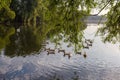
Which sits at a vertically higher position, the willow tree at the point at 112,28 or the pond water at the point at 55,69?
the willow tree at the point at 112,28

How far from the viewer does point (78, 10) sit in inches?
212

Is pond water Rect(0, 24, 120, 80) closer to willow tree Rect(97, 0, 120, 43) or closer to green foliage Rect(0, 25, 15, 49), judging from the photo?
green foliage Rect(0, 25, 15, 49)

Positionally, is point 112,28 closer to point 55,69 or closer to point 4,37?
point 55,69

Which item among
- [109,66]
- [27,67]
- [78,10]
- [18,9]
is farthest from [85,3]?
[18,9]

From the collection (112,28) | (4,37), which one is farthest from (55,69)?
(4,37)

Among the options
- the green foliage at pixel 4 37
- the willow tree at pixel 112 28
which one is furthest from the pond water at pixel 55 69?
the willow tree at pixel 112 28

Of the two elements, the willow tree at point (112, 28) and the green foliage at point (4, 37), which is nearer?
the willow tree at point (112, 28)

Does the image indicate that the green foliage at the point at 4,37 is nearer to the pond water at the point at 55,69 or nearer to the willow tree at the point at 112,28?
the pond water at the point at 55,69

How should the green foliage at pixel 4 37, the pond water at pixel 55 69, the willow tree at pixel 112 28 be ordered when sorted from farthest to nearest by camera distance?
the green foliage at pixel 4 37, the pond water at pixel 55 69, the willow tree at pixel 112 28

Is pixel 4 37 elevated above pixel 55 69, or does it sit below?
above

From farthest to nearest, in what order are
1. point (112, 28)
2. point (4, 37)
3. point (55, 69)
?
point (4, 37)
point (55, 69)
point (112, 28)

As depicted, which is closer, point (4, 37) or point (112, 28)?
point (112, 28)

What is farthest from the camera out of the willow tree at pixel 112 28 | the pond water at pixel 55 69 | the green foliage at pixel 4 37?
the green foliage at pixel 4 37

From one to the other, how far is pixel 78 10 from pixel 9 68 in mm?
19491
